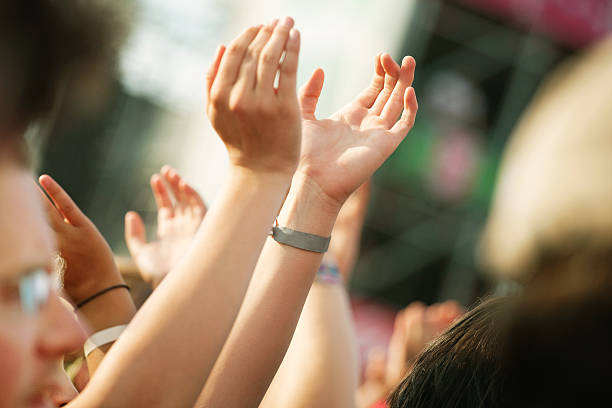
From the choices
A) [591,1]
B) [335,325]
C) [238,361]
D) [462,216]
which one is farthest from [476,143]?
[238,361]

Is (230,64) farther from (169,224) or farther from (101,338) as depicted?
(169,224)

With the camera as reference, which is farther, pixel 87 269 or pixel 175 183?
pixel 175 183

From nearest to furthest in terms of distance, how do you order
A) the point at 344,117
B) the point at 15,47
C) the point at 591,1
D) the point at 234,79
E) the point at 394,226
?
the point at 15,47
the point at 234,79
the point at 344,117
the point at 591,1
the point at 394,226

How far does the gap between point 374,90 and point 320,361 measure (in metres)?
0.50

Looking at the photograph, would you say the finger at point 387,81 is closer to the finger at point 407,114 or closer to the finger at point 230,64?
the finger at point 407,114

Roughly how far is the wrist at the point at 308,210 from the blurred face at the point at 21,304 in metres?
0.41

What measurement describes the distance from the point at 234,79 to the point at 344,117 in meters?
0.34

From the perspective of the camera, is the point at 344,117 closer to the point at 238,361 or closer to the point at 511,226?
the point at 238,361

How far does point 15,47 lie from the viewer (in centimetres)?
49

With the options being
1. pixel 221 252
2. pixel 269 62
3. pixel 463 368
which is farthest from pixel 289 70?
pixel 463 368

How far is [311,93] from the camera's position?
1.10 m

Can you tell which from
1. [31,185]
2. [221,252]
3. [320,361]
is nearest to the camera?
[31,185]

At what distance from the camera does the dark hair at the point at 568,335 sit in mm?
507

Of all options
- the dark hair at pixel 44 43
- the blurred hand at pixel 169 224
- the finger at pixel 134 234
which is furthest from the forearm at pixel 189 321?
the finger at pixel 134 234
